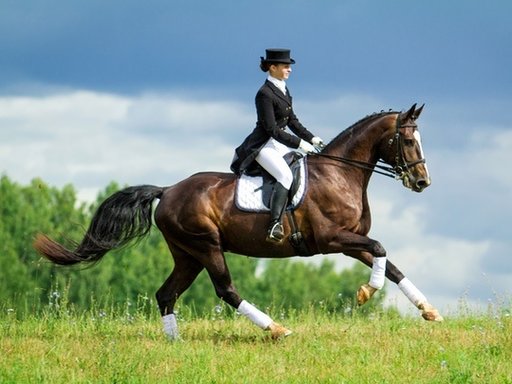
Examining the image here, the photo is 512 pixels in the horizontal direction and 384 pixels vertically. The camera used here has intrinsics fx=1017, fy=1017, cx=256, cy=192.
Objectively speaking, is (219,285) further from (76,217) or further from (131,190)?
(76,217)

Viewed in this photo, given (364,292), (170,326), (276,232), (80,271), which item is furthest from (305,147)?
(80,271)

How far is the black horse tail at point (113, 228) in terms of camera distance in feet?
44.8

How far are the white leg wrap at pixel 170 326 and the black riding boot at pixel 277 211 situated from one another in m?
1.78

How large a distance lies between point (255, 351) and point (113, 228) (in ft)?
10.2

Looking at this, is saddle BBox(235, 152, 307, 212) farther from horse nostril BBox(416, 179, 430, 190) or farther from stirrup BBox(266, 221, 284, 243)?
horse nostril BBox(416, 179, 430, 190)

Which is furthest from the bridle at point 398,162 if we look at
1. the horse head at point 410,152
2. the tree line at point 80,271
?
the tree line at point 80,271

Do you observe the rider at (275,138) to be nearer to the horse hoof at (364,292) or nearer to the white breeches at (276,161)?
the white breeches at (276,161)

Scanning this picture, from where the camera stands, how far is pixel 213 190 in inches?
505

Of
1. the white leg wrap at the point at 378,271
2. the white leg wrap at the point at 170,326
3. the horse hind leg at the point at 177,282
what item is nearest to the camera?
the white leg wrap at the point at 378,271

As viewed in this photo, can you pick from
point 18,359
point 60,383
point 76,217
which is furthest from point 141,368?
point 76,217

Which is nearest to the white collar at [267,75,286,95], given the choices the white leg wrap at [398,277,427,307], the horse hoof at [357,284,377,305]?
the horse hoof at [357,284,377,305]

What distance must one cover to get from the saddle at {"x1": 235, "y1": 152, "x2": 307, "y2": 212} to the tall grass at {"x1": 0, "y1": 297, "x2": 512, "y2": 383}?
→ 65.5 inches

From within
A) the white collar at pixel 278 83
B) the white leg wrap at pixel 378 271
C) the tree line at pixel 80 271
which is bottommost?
the white leg wrap at pixel 378 271

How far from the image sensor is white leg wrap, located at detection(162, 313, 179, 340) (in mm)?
12898
